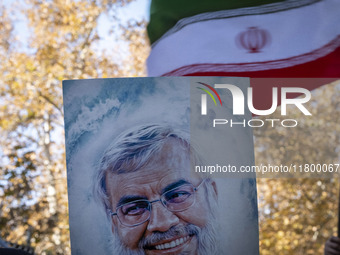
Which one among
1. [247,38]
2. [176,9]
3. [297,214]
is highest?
[176,9]

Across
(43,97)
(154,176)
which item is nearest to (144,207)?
(154,176)

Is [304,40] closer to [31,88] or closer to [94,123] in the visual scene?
[94,123]

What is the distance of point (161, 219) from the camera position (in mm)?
2574

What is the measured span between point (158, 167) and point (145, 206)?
28cm

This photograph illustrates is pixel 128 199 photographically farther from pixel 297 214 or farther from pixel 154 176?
pixel 297 214

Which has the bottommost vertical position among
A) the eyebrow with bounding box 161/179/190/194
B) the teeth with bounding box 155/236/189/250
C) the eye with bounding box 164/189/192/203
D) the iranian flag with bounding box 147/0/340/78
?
the teeth with bounding box 155/236/189/250

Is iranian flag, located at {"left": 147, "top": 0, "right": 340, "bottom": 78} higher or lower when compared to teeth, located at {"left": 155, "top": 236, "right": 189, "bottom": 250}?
higher

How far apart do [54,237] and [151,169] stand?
769 cm

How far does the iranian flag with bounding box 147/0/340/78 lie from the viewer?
10.3 feet

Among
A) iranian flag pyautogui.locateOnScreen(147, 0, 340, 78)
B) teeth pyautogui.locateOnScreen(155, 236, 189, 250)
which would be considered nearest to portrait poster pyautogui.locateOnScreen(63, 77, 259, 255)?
teeth pyautogui.locateOnScreen(155, 236, 189, 250)

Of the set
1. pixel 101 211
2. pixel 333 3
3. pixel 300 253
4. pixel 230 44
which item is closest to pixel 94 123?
pixel 101 211

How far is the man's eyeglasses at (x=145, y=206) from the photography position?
2574 mm

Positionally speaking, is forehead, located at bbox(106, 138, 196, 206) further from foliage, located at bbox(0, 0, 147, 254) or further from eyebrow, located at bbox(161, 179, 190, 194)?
foliage, located at bbox(0, 0, 147, 254)

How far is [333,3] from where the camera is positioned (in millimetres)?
3125
